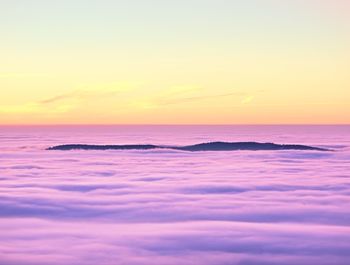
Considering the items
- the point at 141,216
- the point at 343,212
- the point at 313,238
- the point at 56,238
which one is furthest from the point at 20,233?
the point at 343,212

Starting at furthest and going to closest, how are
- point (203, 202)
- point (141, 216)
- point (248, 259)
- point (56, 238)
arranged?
1. point (203, 202)
2. point (141, 216)
3. point (56, 238)
4. point (248, 259)

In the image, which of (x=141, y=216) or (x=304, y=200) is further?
(x=304, y=200)

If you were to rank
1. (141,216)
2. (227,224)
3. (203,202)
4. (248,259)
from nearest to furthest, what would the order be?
(248,259), (227,224), (141,216), (203,202)

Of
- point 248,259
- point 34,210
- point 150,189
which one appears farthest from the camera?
point 150,189

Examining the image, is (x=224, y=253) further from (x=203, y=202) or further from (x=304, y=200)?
(x=304, y=200)

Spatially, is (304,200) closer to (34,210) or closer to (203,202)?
(203,202)

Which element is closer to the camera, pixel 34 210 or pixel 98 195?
pixel 34 210

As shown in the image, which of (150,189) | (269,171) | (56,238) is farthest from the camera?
(269,171)

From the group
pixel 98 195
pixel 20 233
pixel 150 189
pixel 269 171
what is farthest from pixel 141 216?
pixel 269 171

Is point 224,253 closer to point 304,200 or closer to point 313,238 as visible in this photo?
point 313,238
